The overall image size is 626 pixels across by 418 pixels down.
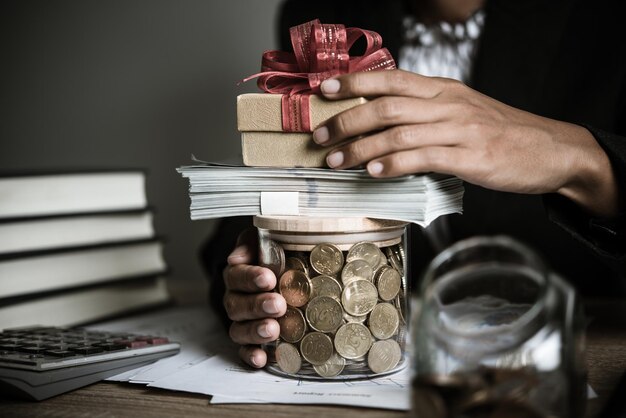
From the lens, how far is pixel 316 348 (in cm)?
72

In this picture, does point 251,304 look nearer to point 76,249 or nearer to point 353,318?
point 353,318

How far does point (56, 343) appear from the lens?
0.80 metres

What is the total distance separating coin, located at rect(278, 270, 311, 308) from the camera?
0.71 metres

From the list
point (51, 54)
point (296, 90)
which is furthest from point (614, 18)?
point (51, 54)

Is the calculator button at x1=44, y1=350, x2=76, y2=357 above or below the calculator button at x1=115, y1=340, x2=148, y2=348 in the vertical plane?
above

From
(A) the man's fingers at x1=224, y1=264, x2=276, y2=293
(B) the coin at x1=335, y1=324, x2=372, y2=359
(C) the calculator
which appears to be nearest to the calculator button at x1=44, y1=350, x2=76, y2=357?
(C) the calculator

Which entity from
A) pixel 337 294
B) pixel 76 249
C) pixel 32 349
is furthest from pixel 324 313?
pixel 76 249

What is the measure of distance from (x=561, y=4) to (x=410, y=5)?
0.36 m

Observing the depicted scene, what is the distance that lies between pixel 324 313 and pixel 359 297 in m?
0.04

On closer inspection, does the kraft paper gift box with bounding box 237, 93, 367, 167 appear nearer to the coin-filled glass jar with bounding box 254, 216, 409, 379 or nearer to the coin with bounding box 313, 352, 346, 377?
the coin-filled glass jar with bounding box 254, 216, 409, 379

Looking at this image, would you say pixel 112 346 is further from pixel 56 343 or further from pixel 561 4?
pixel 561 4

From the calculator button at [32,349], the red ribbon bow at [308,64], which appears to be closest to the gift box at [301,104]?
the red ribbon bow at [308,64]

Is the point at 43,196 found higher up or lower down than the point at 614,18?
lower down

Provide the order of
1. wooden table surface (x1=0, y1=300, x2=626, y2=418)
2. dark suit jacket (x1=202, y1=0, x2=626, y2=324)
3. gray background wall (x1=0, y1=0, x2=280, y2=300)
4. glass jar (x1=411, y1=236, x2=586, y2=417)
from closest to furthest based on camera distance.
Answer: glass jar (x1=411, y1=236, x2=586, y2=417)
wooden table surface (x1=0, y1=300, x2=626, y2=418)
dark suit jacket (x1=202, y1=0, x2=626, y2=324)
gray background wall (x1=0, y1=0, x2=280, y2=300)
